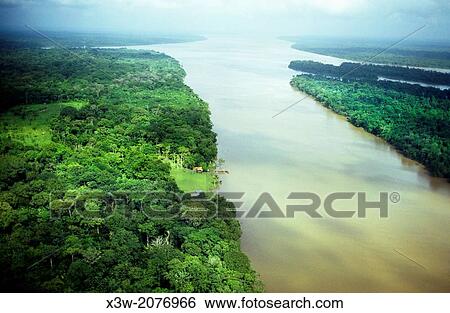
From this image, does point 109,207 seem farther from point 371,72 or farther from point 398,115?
point 371,72

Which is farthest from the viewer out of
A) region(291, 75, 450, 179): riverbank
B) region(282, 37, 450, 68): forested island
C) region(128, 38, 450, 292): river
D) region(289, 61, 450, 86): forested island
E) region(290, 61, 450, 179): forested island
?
region(289, 61, 450, 86): forested island

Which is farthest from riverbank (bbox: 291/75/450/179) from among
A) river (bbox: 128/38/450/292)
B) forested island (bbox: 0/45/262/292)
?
forested island (bbox: 0/45/262/292)

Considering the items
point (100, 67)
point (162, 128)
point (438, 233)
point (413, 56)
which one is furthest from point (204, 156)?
point (413, 56)

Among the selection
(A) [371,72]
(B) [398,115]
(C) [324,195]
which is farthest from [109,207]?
(A) [371,72]

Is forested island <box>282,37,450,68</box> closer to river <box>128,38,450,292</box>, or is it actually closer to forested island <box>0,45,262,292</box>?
river <box>128,38,450,292</box>

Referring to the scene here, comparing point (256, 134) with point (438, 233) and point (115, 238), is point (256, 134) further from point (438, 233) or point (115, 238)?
point (115, 238)

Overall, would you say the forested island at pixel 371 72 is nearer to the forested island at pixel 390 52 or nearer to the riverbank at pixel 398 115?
the forested island at pixel 390 52
